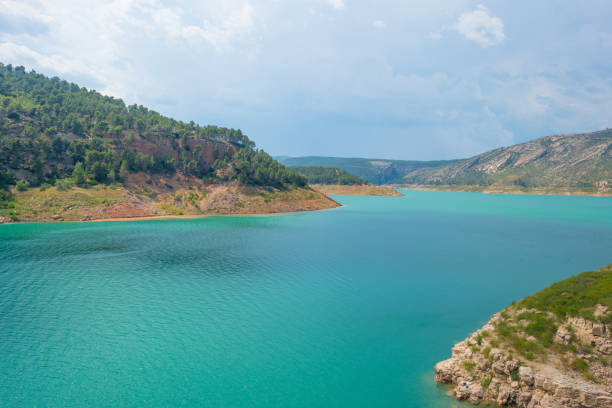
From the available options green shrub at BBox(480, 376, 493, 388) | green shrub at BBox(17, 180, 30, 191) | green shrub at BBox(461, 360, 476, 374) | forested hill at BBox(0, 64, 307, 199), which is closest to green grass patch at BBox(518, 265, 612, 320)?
green shrub at BBox(461, 360, 476, 374)

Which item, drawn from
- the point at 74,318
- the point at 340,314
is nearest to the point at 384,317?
the point at 340,314

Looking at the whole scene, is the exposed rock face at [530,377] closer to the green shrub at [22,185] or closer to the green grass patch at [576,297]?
the green grass patch at [576,297]

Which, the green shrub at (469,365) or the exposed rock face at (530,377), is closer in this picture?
the exposed rock face at (530,377)

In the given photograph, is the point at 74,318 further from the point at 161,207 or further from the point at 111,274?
the point at 161,207

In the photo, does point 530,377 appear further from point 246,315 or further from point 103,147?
point 103,147

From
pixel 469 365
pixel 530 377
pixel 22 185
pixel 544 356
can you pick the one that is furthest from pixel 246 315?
pixel 22 185

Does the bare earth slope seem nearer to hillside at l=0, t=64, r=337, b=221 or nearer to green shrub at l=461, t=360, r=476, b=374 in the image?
hillside at l=0, t=64, r=337, b=221

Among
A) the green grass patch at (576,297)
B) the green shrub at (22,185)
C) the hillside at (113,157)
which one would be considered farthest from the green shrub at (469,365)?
the green shrub at (22,185)
